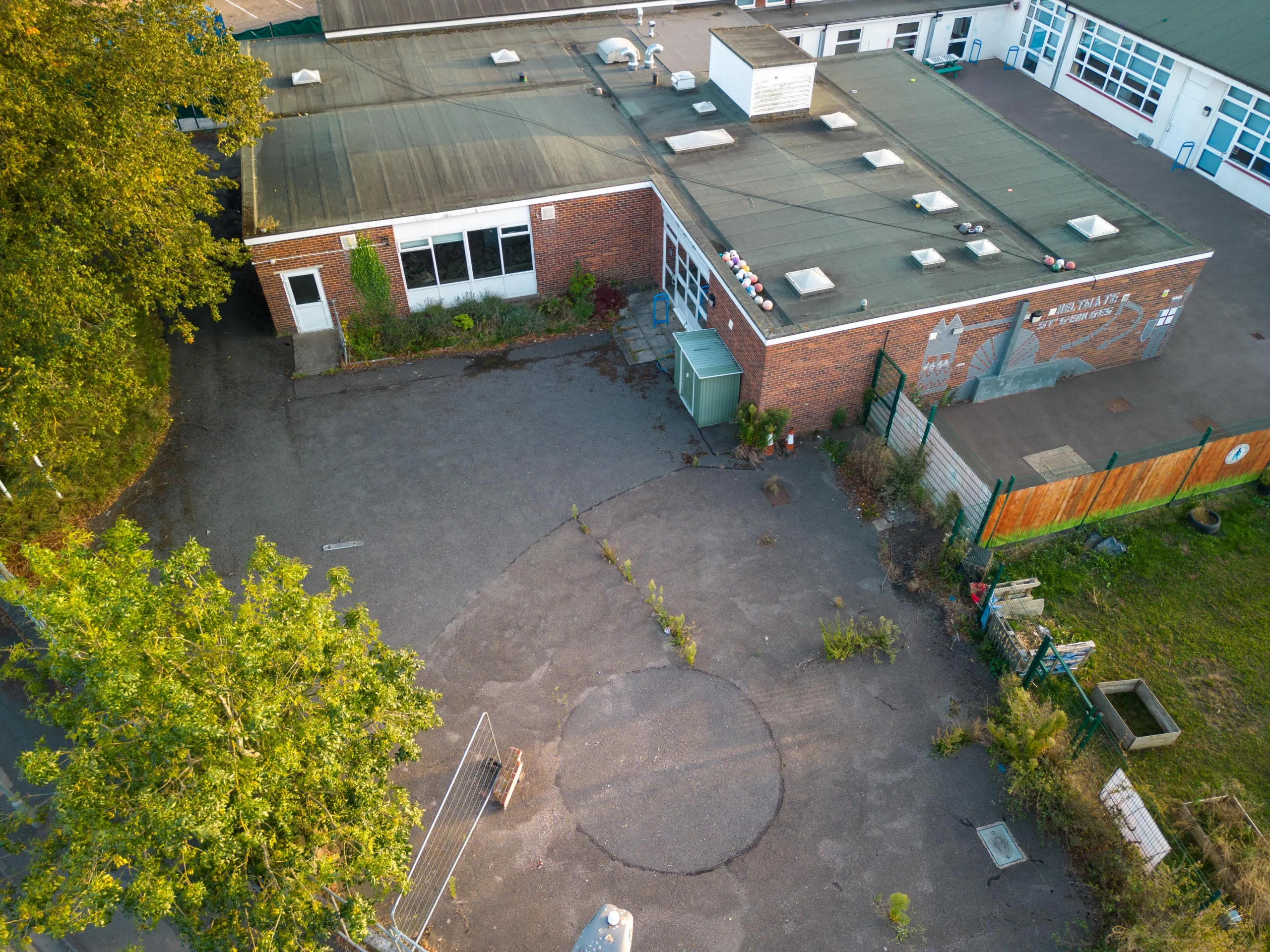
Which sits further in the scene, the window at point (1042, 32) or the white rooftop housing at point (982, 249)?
the window at point (1042, 32)

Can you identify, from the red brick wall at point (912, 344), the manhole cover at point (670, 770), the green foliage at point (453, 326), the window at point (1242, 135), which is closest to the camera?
the manhole cover at point (670, 770)

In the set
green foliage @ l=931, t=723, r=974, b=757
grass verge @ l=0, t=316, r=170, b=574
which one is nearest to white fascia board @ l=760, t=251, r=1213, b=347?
green foliage @ l=931, t=723, r=974, b=757

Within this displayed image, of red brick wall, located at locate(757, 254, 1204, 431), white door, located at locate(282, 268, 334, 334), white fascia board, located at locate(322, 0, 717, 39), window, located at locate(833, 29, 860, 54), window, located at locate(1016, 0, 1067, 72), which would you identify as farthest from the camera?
window, located at locate(833, 29, 860, 54)

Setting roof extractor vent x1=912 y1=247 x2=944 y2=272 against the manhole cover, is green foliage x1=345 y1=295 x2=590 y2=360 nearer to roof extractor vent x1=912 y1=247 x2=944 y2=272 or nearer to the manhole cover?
roof extractor vent x1=912 y1=247 x2=944 y2=272

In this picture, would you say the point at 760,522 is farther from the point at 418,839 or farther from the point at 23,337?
the point at 23,337

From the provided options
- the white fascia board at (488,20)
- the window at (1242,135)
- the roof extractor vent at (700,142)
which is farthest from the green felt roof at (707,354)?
the window at (1242,135)

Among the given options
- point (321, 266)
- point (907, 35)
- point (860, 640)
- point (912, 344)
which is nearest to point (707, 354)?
point (912, 344)

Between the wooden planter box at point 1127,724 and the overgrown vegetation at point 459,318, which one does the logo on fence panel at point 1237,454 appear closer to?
the wooden planter box at point 1127,724
